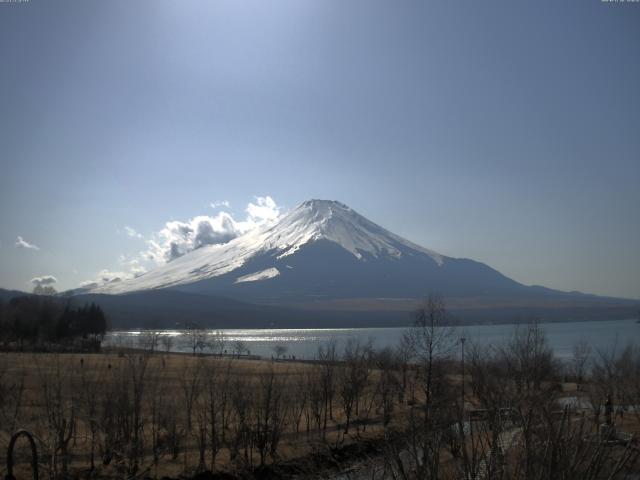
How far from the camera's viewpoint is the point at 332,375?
3183cm

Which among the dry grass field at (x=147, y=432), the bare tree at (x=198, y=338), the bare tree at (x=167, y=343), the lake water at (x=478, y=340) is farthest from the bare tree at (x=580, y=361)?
the bare tree at (x=167, y=343)

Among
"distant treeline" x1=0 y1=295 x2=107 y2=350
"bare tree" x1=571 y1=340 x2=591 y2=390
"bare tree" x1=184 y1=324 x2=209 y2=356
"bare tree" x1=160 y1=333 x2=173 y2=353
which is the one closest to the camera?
"bare tree" x1=571 y1=340 x2=591 y2=390

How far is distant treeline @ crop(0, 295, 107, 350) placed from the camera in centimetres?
7531

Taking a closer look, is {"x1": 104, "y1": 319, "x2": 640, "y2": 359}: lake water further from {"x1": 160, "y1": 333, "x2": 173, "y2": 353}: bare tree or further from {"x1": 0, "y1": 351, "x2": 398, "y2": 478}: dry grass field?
{"x1": 0, "y1": 351, "x2": 398, "y2": 478}: dry grass field

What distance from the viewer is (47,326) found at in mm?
82312

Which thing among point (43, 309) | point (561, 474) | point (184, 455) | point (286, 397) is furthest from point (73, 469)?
point (43, 309)

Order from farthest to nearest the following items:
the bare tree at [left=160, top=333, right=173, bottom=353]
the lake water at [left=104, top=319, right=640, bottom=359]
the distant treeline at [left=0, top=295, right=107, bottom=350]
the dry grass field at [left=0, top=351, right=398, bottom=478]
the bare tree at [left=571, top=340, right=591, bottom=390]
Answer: the bare tree at [left=160, top=333, right=173, bottom=353], the lake water at [left=104, top=319, right=640, bottom=359], the distant treeline at [left=0, top=295, right=107, bottom=350], the bare tree at [left=571, top=340, right=591, bottom=390], the dry grass field at [left=0, top=351, right=398, bottom=478]

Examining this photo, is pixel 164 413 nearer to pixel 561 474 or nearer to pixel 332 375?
pixel 332 375

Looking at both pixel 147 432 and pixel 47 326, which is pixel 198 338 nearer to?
pixel 47 326

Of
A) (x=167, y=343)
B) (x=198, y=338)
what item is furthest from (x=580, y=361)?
(x=167, y=343)

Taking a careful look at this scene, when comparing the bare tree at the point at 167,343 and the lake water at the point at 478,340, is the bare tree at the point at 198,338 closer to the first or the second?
the bare tree at the point at 167,343

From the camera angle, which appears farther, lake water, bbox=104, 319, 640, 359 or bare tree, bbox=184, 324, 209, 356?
bare tree, bbox=184, 324, 209, 356

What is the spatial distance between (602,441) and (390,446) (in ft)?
7.57

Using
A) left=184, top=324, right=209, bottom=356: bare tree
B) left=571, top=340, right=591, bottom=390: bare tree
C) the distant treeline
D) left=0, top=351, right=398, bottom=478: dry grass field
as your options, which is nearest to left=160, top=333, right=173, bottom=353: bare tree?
left=184, top=324, right=209, bottom=356: bare tree
